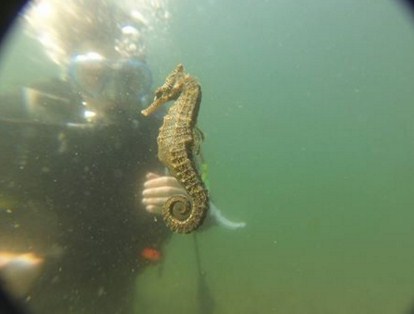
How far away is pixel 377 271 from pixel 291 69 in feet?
96.6

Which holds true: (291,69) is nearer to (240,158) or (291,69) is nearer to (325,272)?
(240,158)

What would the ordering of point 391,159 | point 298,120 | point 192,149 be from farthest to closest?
point 298,120, point 391,159, point 192,149

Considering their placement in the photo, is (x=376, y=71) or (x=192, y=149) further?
(x=376, y=71)

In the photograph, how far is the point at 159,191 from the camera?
12.5 feet

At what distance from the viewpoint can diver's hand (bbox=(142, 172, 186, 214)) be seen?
150 inches

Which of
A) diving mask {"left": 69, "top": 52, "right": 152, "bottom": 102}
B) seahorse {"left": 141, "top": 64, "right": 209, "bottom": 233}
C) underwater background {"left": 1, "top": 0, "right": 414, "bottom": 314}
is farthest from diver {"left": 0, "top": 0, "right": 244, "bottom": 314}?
underwater background {"left": 1, "top": 0, "right": 414, "bottom": 314}

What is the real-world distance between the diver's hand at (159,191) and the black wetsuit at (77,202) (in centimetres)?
48

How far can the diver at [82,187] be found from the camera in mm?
4320

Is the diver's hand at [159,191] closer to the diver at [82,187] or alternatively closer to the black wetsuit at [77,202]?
the diver at [82,187]

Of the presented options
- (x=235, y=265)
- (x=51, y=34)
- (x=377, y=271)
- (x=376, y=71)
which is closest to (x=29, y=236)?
(x=51, y=34)

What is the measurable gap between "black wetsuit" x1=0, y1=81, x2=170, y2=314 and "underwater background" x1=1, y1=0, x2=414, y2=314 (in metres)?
4.61

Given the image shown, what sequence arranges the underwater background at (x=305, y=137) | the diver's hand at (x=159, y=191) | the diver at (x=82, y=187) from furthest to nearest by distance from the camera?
the underwater background at (x=305, y=137) → the diver at (x=82, y=187) → the diver's hand at (x=159, y=191)

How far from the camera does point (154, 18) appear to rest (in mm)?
14797

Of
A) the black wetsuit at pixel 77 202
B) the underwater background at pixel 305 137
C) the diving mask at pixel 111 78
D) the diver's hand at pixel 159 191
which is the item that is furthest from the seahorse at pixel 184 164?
the underwater background at pixel 305 137
